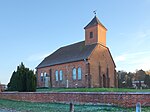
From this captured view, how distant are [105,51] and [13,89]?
20.7 metres

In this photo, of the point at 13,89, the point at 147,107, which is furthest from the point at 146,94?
the point at 13,89

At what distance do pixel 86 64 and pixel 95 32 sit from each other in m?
6.42

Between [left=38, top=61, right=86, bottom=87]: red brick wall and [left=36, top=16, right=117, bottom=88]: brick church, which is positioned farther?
[left=38, top=61, right=86, bottom=87]: red brick wall

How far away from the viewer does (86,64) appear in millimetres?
40594

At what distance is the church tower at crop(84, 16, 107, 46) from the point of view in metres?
43.0

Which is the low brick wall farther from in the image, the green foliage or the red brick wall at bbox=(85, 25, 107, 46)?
the red brick wall at bbox=(85, 25, 107, 46)

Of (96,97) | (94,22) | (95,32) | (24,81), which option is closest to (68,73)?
(95,32)

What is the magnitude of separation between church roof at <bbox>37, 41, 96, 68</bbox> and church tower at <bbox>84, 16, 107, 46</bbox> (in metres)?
1.16

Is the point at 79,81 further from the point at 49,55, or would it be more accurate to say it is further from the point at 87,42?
the point at 49,55

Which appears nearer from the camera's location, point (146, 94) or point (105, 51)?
point (146, 94)

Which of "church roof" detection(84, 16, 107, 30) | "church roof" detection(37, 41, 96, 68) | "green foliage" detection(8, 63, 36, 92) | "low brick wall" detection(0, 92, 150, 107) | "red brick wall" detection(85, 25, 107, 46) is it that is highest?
"church roof" detection(84, 16, 107, 30)

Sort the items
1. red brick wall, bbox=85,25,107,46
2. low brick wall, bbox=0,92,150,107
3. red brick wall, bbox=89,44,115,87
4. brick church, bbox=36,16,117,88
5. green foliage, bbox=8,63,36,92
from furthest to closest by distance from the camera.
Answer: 1. red brick wall, bbox=85,25,107,46
2. red brick wall, bbox=89,44,115,87
3. brick church, bbox=36,16,117,88
4. green foliage, bbox=8,63,36,92
5. low brick wall, bbox=0,92,150,107

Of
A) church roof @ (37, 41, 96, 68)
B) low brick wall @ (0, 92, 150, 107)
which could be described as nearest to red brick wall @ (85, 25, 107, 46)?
church roof @ (37, 41, 96, 68)

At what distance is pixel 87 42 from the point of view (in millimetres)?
44312
